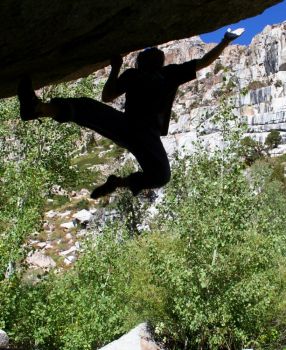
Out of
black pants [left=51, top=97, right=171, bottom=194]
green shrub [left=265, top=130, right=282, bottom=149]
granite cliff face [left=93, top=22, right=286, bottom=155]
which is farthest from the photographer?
granite cliff face [left=93, top=22, right=286, bottom=155]

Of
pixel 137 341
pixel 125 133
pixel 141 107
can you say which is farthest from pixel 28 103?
pixel 137 341

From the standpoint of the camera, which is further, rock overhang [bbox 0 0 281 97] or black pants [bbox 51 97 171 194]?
black pants [bbox 51 97 171 194]

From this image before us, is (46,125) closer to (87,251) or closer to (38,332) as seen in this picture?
(87,251)

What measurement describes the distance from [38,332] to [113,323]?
11.7 ft

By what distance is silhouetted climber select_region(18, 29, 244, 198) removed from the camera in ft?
17.5

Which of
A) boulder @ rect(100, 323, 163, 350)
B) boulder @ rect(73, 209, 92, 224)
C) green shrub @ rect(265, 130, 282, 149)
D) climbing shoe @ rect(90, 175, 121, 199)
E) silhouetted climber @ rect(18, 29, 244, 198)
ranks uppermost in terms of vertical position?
green shrub @ rect(265, 130, 282, 149)

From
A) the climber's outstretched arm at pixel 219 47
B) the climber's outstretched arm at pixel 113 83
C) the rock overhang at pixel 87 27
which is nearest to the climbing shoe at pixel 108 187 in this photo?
the climber's outstretched arm at pixel 113 83

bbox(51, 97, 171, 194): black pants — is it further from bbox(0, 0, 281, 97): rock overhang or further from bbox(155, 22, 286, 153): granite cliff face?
bbox(155, 22, 286, 153): granite cliff face

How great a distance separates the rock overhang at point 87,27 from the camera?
4301 mm

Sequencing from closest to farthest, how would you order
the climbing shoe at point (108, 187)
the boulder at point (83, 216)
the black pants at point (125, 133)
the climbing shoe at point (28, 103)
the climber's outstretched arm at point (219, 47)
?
the climbing shoe at point (28, 103)
the black pants at point (125, 133)
the climber's outstretched arm at point (219, 47)
the climbing shoe at point (108, 187)
the boulder at point (83, 216)

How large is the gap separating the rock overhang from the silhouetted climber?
0.23 meters

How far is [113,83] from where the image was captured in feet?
18.0

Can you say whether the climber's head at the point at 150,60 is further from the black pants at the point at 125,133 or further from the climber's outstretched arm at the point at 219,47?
the black pants at the point at 125,133

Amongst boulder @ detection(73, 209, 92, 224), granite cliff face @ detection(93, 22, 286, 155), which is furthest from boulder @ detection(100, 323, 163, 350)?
boulder @ detection(73, 209, 92, 224)
